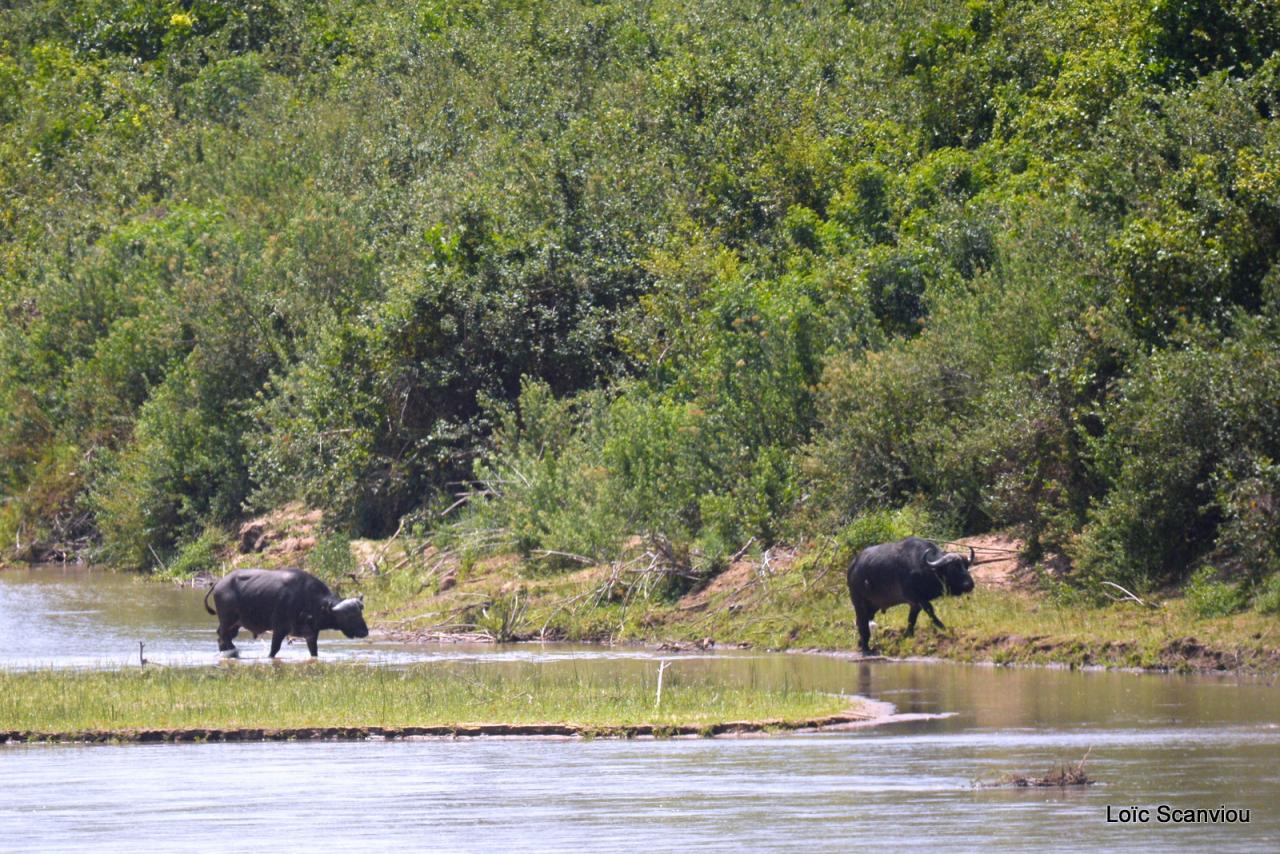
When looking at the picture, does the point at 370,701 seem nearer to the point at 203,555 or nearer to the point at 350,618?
the point at 350,618

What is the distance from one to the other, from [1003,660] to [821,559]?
159 inches

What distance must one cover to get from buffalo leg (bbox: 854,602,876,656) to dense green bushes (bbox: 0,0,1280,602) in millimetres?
2262

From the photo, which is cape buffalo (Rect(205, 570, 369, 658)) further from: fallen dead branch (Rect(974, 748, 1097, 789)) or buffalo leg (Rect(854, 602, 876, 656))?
fallen dead branch (Rect(974, 748, 1097, 789))

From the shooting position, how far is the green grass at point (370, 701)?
17.1 m

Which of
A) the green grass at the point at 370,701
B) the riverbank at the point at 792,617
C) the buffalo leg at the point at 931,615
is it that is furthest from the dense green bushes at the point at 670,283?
the green grass at the point at 370,701

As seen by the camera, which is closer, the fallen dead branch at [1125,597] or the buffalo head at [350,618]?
the fallen dead branch at [1125,597]

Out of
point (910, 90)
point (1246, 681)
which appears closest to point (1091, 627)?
point (1246, 681)

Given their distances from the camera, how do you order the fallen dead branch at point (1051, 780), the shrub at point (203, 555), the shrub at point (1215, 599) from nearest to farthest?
the fallen dead branch at point (1051, 780), the shrub at point (1215, 599), the shrub at point (203, 555)

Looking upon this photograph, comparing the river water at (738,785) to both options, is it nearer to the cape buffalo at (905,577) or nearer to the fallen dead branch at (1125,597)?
the fallen dead branch at (1125,597)

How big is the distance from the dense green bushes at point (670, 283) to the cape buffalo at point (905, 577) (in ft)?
5.51

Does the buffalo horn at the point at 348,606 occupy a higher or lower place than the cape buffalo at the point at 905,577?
lower

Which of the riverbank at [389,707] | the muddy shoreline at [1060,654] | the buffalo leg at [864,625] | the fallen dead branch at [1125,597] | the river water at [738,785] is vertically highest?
the fallen dead branch at [1125,597]

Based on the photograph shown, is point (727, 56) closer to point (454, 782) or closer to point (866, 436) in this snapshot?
point (866, 436)

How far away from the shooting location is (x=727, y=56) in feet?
122
